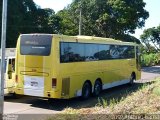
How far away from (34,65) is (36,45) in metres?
0.81

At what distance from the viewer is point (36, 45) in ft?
49.5

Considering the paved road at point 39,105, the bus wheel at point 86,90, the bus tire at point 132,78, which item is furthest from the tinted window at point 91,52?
the bus tire at point 132,78

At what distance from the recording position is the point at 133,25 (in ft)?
157

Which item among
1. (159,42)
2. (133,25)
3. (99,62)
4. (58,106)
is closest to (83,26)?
(133,25)

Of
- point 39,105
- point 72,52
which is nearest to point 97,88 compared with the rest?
point 72,52

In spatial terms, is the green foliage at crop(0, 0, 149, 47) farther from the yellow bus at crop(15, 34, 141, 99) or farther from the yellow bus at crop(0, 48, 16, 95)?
the yellow bus at crop(0, 48, 16, 95)

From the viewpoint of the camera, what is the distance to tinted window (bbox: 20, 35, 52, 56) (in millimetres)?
14828

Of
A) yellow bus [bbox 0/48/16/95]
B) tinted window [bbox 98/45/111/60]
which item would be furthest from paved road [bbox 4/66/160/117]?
tinted window [bbox 98/45/111/60]

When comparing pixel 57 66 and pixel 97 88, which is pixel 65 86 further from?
pixel 97 88

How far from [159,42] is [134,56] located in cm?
6288

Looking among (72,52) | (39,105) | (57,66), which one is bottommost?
(39,105)

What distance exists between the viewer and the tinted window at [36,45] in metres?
14.8

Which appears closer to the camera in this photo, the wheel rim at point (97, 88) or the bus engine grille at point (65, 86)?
the bus engine grille at point (65, 86)

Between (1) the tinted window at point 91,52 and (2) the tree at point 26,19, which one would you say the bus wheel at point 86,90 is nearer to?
(1) the tinted window at point 91,52
